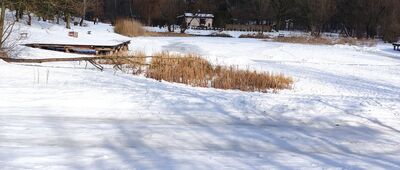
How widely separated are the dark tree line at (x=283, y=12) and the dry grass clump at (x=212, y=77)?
43019 mm

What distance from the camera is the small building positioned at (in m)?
89.3

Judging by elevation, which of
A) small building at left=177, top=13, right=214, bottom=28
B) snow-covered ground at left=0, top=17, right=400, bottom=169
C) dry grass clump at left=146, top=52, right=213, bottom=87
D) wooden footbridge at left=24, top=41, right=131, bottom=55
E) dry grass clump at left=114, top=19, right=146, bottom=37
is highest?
small building at left=177, top=13, right=214, bottom=28

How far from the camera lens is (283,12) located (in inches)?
3570

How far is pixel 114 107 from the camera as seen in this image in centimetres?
898

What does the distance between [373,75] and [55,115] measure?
605 inches

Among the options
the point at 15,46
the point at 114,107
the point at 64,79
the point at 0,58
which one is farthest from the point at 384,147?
the point at 15,46

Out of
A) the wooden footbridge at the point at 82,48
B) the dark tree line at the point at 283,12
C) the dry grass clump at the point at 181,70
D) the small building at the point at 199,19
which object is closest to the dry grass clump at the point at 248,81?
the dry grass clump at the point at 181,70

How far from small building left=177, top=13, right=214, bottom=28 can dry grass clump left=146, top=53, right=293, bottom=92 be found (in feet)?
238

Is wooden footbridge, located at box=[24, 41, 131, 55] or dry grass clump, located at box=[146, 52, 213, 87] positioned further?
wooden footbridge, located at box=[24, 41, 131, 55]

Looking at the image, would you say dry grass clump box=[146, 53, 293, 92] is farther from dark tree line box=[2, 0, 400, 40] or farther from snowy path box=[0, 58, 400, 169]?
dark tree line box=[2, 0, 400, 40]

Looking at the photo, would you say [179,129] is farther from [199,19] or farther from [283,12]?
[283,12]

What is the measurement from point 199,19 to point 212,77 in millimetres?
75516

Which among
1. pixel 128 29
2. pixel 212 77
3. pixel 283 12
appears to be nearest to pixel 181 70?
pixel 212 77

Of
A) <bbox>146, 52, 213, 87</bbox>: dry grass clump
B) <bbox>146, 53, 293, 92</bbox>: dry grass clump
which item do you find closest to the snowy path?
<bbox>146, 53, 293, 92</bbox>: dry grass clump
